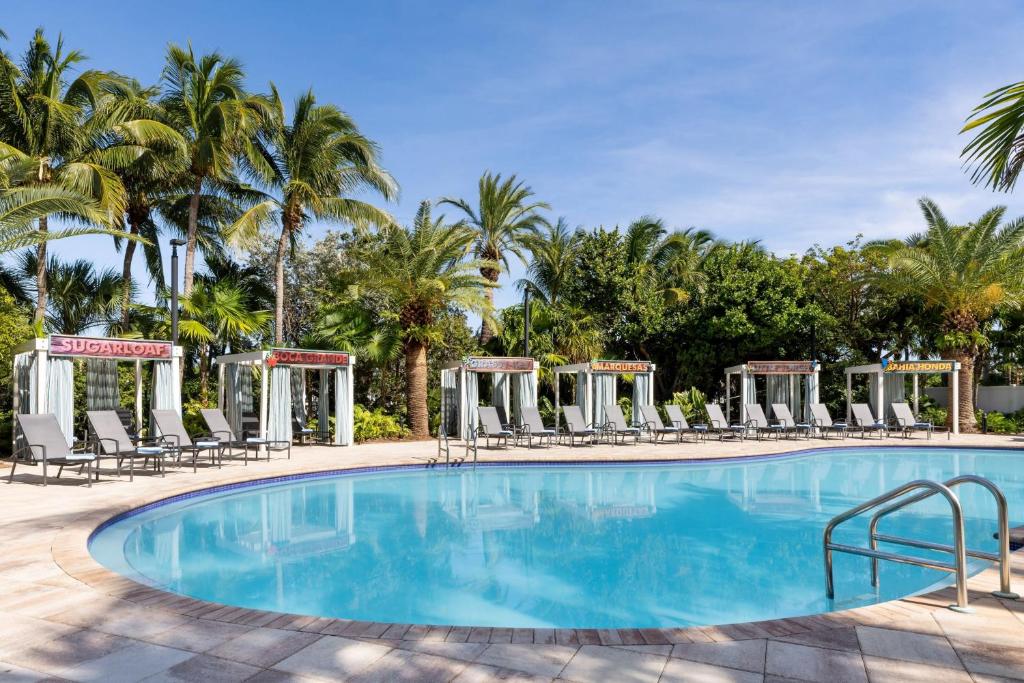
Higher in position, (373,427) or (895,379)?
(895,379)

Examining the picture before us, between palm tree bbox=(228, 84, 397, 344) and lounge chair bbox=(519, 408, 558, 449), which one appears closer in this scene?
lounge chair bbox=(519, 408, 558, 449)

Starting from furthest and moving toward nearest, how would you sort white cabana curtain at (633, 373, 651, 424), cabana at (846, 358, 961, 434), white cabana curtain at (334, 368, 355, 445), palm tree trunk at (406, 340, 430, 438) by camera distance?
1. cabana at (846, 358, 961, 434)
2. white cabana curtain at (633, 373, 651, 424)
3. palm tree trunk at (406, 340, 430, 438)
4. white cabana curtain at (334, 368, 355, 445)

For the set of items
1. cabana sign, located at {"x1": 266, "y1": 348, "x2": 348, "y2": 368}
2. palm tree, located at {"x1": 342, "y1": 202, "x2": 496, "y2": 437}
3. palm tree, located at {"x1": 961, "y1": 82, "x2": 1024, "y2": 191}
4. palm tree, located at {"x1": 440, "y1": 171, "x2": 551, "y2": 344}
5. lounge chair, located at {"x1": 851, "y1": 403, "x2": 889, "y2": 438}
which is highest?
palm tree, located at {"x1": 440, "y1": 171, "x2": 551, "y2": 344}

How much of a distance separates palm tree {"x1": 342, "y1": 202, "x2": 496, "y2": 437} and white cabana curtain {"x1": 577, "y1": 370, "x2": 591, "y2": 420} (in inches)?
126

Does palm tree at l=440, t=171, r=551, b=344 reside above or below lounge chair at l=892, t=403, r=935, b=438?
above

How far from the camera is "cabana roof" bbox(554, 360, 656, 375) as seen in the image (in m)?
19.4

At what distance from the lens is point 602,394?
65.4 feet

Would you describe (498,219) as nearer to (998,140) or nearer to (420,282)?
(420,282)

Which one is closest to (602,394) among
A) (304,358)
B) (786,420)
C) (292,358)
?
(786,420)

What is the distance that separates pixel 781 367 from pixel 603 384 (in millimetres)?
5574

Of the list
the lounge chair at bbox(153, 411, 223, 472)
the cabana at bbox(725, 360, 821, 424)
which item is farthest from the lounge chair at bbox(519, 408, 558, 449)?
the lounge chair at bbox(153, 411, 223, 472)

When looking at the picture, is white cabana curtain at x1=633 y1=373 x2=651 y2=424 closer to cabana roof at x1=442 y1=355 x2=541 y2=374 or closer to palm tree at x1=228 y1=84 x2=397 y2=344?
cabana roof at x1=442 y1=355 x2=541 y2=374

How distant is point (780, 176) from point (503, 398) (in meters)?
9.19

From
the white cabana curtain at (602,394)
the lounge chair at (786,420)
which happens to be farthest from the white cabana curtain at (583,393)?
the lounge chair at (786,420)
